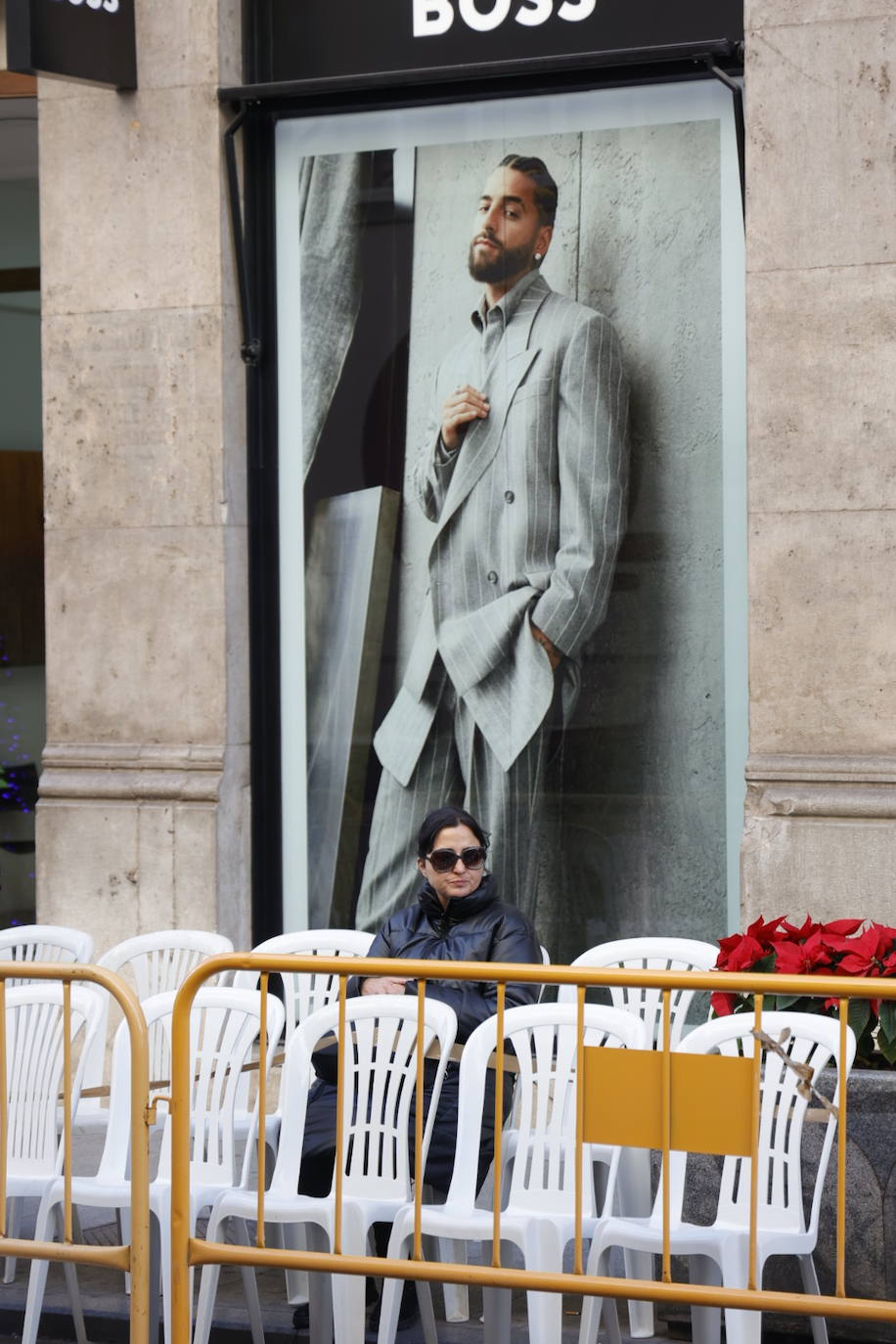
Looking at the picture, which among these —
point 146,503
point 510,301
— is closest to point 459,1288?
point 146,503

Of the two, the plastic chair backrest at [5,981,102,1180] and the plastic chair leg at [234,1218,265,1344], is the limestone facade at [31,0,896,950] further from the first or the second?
the plastic chair leg at [234,1218,265,1344]

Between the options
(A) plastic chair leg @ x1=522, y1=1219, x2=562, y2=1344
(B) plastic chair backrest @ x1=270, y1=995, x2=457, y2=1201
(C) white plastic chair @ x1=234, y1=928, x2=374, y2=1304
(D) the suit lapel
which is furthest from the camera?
(D) the suit lapel

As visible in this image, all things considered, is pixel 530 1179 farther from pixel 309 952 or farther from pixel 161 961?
pixel 161 961

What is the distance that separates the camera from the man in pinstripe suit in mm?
8602

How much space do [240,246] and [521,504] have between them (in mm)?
1847

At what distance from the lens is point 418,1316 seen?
228 inches

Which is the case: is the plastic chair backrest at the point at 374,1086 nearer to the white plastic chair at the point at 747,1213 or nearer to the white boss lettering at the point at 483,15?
the white plastic chair at the point at 747,1213

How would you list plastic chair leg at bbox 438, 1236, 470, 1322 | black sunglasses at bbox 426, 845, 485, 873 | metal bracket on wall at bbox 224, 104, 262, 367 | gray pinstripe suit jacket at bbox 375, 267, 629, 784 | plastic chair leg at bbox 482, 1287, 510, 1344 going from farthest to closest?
metal bracket on wall at bbox 224, 104, 262, 367 < gray pinstripe suit jacket at bbox 375, 267, 629, 784 < black sunglasses at bbox 426, 845, 485, 873 < plastic chair leg at bbox 438, 1236, 470, 1322 < plastic chair leg at bbox 482, 1287, 510, 1344

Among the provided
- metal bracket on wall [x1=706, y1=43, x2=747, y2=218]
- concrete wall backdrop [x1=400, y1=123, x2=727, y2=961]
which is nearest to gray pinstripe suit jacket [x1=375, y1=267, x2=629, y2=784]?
concrete wall backdrop [x1=400, y1=123, x2=727, y2=961]

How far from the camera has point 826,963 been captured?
228 inches

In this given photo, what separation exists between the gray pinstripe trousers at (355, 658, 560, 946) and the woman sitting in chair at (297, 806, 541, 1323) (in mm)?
2160

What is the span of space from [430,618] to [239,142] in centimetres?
246

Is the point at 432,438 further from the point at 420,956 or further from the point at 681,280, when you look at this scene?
the point at 420,956

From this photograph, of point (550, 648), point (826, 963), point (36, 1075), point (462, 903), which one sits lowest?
point (36, 1075)
